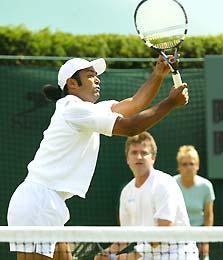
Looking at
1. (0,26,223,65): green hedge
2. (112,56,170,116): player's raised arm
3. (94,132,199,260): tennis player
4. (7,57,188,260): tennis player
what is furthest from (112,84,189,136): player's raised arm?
(0,26,223,65): green hedge

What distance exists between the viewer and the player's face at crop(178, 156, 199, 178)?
335 inches

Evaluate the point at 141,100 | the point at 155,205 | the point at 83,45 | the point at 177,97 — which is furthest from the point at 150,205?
the point at 83,45

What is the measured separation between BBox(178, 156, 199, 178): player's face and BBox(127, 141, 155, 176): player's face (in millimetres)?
1667

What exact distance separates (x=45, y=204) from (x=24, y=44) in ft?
18.6

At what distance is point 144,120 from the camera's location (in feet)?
17.8

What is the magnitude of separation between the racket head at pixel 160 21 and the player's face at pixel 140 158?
0.89 meters

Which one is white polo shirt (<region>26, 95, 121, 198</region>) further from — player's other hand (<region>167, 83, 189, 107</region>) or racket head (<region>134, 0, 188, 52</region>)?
racket head (<region>134, 0, 188, 52</region>)

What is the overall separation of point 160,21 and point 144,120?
822mm

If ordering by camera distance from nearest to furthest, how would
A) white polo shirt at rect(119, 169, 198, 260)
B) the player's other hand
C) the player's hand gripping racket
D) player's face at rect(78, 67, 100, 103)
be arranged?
the player's other hand < player's face at rect(78, 67, 100, 103) < the player's hand gripping racket < white polo shirt at rect(119, 169, 198, 260)

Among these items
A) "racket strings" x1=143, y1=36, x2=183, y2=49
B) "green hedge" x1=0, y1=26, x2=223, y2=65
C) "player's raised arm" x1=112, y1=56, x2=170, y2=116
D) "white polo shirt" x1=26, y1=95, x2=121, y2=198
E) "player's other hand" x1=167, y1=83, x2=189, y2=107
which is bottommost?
"white polo shirt" x1=26, y1=95, x2=121, y2=198

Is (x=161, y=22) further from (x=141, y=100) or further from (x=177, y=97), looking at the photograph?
(x=177, y=97)

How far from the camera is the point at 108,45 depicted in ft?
36.7

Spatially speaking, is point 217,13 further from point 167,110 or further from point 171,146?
point 167,110

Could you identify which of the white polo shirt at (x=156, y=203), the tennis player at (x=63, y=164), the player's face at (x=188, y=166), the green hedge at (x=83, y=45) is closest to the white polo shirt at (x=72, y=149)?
the tennis player at (x=63, y=164)
